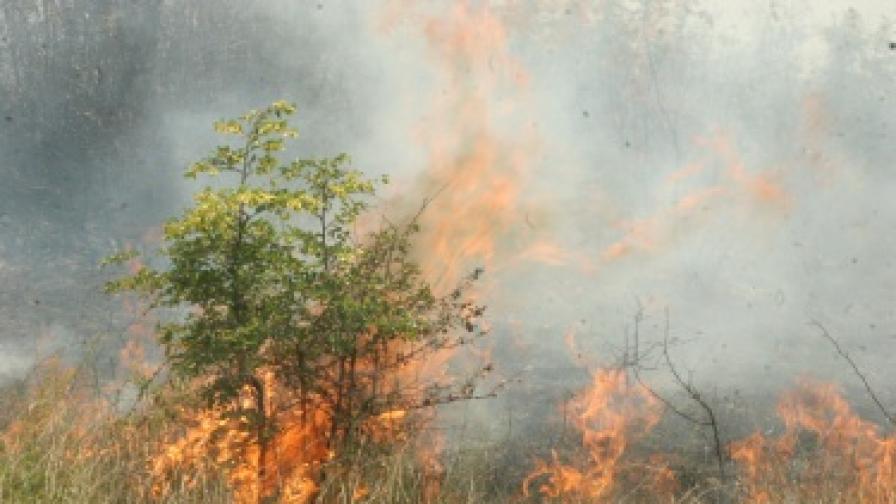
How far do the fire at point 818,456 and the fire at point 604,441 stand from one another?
45.5 inches

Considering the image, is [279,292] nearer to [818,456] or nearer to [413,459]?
[413,459]

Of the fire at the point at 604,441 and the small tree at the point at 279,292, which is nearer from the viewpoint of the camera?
the small tree at the point at 279,292

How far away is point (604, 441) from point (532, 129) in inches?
657

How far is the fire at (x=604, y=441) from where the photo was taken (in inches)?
395

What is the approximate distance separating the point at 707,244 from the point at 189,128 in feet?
57.3

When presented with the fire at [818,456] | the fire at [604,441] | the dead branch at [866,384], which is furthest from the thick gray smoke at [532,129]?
the fire at [818,456]

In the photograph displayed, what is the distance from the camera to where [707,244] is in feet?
77.9

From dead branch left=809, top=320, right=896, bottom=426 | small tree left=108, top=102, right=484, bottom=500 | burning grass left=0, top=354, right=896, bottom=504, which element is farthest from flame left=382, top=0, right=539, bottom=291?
small tree left=108, top=102, right=484, bottom=500

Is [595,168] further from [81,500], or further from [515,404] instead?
[81,500]

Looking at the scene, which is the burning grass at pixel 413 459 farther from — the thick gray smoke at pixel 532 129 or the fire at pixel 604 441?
the thick gray smoke at pixel 532 129

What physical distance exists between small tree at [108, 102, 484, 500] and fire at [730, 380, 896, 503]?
13.0ft

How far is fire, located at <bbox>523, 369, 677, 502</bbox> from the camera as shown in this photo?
1004 centimetres

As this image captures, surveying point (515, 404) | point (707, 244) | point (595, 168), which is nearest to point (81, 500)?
point (515, 404)

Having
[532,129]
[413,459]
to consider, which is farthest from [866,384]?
[532,129]
